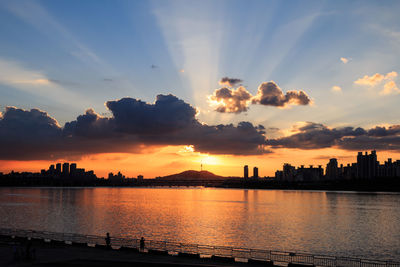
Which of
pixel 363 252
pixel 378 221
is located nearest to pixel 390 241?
pixel 363 252

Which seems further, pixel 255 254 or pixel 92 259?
pixel 255 254

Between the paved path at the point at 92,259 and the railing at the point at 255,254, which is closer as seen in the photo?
the paved path at the point at 92,259

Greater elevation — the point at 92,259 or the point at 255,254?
the point at 92,259

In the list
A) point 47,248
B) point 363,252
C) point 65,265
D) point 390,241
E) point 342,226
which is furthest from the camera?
point 342,226

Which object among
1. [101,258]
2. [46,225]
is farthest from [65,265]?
[46,225]

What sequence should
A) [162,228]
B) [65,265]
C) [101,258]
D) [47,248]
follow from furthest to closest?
[162,228] → [47,248] → [101,258] → [65,265]

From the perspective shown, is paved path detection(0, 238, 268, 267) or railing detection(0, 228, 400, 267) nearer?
paved path detection(0, 238, 268, 267)

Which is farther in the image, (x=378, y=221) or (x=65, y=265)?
(x=378, y=221)

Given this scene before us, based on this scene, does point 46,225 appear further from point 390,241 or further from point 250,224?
point 390,241

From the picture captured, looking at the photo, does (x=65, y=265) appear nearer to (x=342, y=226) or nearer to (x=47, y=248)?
(x=47, y=248)

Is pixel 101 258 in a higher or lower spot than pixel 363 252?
higher

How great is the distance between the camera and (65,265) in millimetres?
37406

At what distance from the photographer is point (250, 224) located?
11106cm

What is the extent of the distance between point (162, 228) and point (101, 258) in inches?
2382
